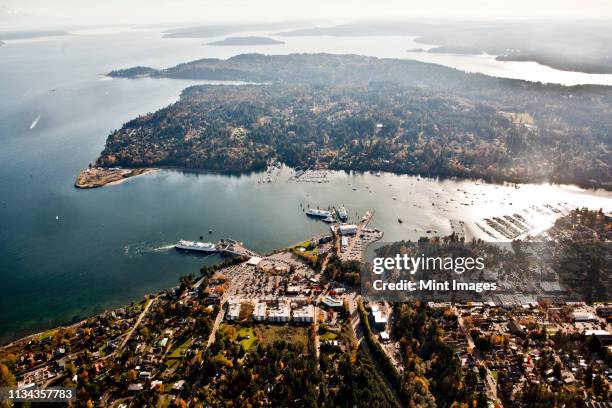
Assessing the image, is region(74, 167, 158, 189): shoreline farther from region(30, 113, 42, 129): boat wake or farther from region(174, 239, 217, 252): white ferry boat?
region(30, 113, 42, 129): boat wake

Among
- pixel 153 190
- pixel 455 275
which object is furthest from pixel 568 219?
pixel 153 190

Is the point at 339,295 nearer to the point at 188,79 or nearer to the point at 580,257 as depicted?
the point at 580,257

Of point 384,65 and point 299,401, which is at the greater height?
point 384,65

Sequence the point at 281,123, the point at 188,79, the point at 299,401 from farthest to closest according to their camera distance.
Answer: the point at 188,79
the point at 281,123
the point at 299,401

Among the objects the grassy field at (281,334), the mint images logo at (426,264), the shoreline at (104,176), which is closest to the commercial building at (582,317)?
the mint images logo at (426,264)

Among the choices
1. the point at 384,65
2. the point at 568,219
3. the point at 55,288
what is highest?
the point at 384,65

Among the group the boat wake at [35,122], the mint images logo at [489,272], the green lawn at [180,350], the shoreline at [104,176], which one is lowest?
the green lawn at [180,350]

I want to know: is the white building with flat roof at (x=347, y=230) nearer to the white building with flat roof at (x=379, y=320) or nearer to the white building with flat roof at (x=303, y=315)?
the white building with flat roof at (x=303, y=315)

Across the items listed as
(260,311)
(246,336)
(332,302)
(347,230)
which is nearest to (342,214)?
(347,230)
